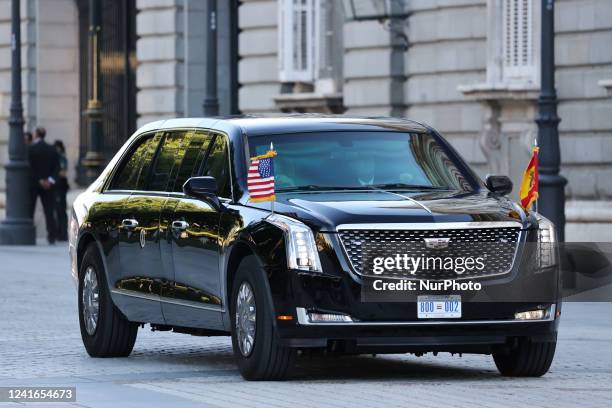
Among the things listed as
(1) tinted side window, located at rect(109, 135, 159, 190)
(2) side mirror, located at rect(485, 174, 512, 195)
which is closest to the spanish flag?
(2) side mirror, located at rect(485, 174, 512, 195)

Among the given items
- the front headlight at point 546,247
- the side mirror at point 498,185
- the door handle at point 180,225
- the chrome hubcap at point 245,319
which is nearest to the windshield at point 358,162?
the side mirror at point 498,185

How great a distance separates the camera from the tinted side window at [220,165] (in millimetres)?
12188

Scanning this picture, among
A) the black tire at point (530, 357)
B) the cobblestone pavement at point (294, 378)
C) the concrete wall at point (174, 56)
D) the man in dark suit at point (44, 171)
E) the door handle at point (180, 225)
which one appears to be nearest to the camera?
the cobblestone pavement at point (294, 378)

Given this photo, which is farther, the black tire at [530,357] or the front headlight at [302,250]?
the black tire at [530,357]

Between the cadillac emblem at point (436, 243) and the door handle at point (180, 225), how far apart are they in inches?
71.7

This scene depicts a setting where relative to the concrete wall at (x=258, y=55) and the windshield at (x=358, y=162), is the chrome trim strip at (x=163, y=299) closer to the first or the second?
the windshield at (x=358, y=162)

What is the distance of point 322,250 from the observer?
36.1 ft

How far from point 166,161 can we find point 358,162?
153cm

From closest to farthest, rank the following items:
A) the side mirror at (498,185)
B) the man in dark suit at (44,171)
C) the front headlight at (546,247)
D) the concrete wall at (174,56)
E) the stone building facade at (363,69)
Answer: the front headlight at (546,247), the side mirror at (498,185), the stone building facade at (363,69), the man in dark suit at (44,171), the concrete wall at (174,56)

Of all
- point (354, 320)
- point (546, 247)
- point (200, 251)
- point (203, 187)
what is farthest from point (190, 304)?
point (546, 247)

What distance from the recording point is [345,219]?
36.3 ft

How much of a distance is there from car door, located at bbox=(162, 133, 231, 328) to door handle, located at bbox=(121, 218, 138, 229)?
0.59 m

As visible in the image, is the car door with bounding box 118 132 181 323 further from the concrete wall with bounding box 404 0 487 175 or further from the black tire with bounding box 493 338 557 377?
the concrete wall with bounding box 404 0 487 175

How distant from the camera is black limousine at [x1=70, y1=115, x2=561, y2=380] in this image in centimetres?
1100
